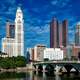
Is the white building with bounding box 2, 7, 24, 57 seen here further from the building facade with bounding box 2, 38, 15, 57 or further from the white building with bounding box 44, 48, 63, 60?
the white building with bounding box 44, 48, 63, 60

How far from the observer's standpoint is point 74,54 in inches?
7279

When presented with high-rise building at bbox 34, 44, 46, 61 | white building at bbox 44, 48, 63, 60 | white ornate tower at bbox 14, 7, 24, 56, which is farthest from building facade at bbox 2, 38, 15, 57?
white building at bbox 44, 48, 63, 60

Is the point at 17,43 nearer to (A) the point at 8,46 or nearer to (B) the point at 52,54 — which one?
(A) the point at 8,46

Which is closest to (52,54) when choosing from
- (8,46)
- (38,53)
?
(38,53)

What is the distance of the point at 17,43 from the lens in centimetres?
18275

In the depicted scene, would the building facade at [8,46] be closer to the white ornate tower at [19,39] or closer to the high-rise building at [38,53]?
the white ornate tower at [19,39]

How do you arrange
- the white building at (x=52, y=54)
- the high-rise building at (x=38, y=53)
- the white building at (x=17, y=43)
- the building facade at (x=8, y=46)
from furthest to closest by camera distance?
1. the high-rise building at (x=38, y=53)
2. the building facade at (x=8, y=46)
3. the white building at (x=17, y=43)
4. the white building at (x=52, y=54)

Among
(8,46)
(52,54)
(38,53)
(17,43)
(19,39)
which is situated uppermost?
(19,39)

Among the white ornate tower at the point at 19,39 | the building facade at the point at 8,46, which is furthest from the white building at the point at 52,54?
the building facade at the point at 8,46

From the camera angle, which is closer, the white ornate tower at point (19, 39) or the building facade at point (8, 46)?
the white ornate tower at point (19, 39)

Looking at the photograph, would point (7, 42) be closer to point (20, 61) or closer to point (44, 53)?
point (44, 53)

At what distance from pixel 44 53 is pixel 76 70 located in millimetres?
95946

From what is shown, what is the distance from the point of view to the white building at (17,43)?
593 ft

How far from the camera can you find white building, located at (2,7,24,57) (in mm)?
180750
